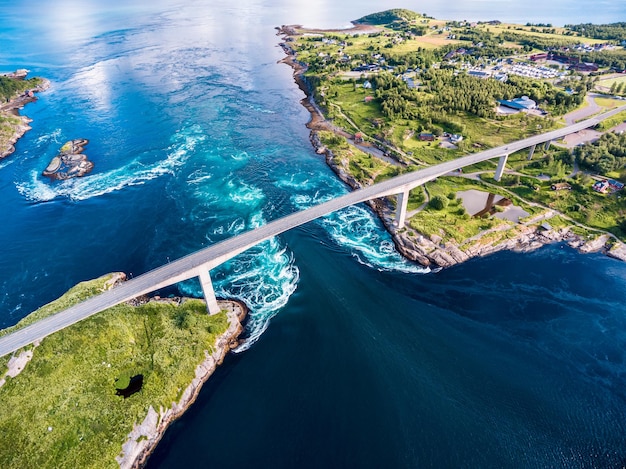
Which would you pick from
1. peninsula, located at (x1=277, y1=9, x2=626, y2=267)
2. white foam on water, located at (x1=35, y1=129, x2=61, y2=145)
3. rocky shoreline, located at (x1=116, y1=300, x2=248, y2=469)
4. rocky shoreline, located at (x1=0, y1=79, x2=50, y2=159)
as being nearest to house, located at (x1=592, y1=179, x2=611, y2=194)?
peninsula, located at (x1=277, y1=9, x2=626, y2=267)

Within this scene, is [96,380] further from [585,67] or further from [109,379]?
→ [585,67]

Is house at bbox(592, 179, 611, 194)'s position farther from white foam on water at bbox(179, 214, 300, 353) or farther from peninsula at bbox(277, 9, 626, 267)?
white foam on water at bbox(179, 214, 300, 353)

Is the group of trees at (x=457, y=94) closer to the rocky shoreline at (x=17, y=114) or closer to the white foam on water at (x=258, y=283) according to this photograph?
the white foam on water at (x=258, y=283)

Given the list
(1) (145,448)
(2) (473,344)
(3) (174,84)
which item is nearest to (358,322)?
(2) (473,344)

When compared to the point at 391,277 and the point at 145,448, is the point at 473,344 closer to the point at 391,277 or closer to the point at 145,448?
the point at 391,277

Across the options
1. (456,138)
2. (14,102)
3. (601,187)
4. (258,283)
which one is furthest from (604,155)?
(14,102)

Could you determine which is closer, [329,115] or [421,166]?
[421,166]
